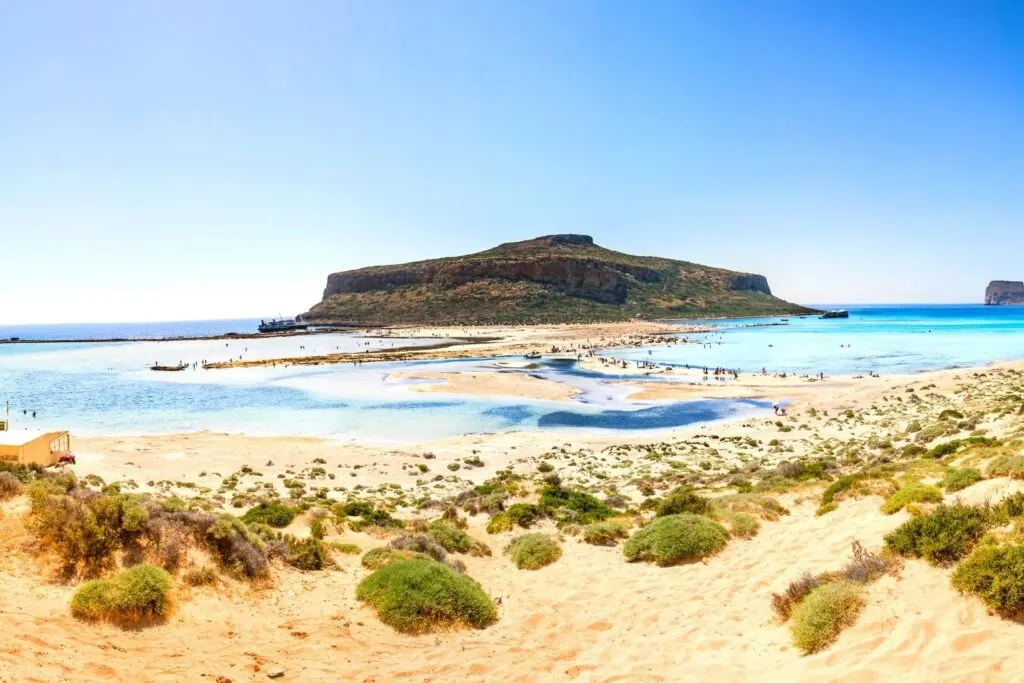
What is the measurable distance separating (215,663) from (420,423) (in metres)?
29.0

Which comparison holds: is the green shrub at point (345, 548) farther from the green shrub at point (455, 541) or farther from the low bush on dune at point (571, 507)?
the low bush on dune at point (571, 507)

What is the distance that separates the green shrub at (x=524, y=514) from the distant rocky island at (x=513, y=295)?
406 feet

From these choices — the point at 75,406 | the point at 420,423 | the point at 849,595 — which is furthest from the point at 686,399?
the point at 75,406

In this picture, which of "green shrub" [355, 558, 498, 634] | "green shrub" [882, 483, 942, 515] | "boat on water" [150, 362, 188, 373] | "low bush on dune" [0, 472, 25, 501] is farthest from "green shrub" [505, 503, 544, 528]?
"boat on water" [150, 362, 188, 373]

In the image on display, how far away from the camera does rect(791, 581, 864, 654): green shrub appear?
20.8 ft

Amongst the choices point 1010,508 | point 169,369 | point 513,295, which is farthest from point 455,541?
point 513,295

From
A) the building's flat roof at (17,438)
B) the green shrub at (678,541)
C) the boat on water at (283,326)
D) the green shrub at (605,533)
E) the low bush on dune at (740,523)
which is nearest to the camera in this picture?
the green shrub at (678,541)

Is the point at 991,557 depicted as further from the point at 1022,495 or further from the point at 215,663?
the point at 215,663

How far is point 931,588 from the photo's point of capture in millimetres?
6348

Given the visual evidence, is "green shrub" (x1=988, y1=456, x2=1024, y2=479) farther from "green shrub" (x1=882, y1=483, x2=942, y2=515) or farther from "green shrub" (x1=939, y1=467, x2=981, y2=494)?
"green shrub" (x1=882, y1=483, x2=942, y2=515)

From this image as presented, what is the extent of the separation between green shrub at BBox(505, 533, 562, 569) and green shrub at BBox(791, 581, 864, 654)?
5.52 meters

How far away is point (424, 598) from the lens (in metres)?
8.45

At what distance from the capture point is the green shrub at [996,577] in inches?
216

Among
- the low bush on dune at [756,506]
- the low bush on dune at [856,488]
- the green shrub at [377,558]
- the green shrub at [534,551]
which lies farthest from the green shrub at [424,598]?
the low bush on dune at [856,488]
